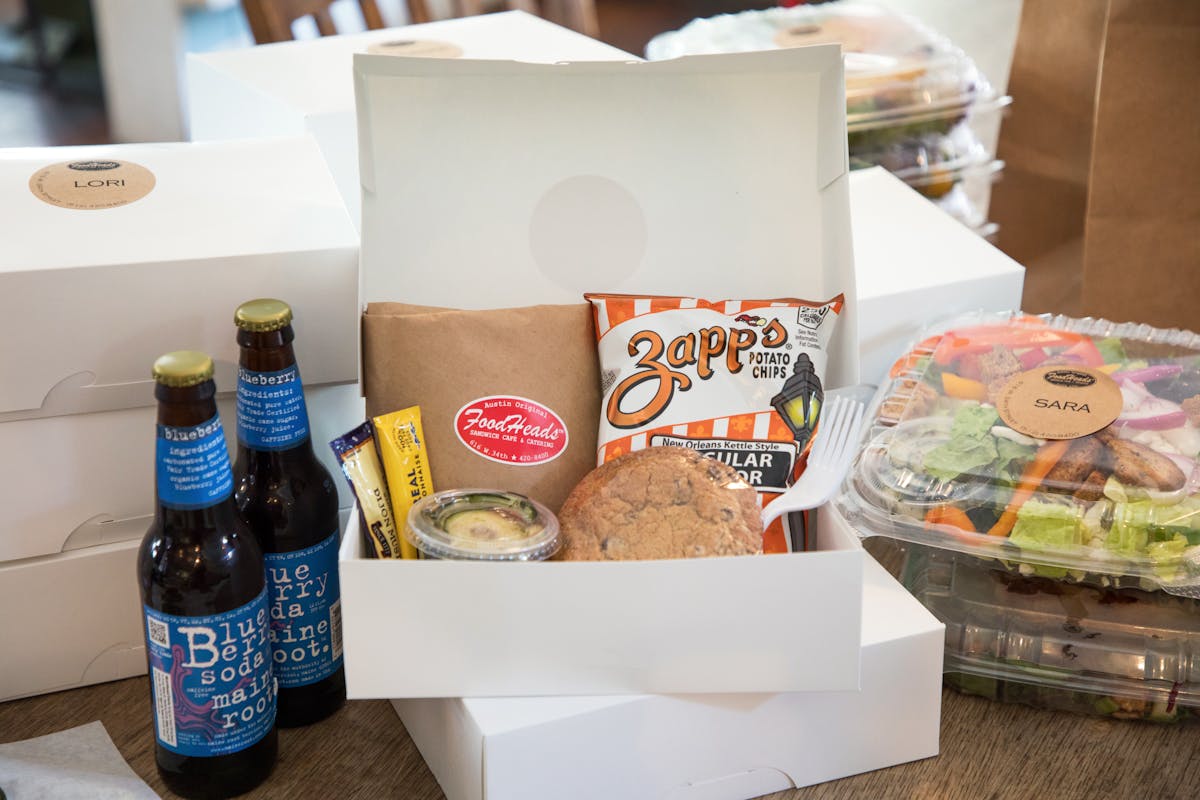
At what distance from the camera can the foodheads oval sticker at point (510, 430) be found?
943 millimetres

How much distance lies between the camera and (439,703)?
843 millimetres

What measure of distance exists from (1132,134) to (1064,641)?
660mm

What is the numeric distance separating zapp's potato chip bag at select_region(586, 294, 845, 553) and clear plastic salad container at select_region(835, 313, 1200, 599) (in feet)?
0.31

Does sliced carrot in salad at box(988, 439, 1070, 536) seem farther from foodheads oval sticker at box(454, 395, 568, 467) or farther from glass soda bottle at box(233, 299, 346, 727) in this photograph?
glass soda bottle at box(233, 299, 346, 727)

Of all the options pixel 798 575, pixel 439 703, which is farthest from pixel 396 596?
pixel 798 575

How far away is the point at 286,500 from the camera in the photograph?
87 cm

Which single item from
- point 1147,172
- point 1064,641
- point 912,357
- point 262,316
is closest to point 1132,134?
point 1147,172

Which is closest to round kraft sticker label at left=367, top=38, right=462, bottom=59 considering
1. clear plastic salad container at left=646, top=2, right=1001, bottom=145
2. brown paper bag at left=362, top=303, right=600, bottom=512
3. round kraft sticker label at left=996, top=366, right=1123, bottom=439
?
clear plastic salad container at left=646, top=2, right=1001, bottom=145

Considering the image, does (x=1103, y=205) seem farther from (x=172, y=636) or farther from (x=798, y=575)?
(x=172, y=636)

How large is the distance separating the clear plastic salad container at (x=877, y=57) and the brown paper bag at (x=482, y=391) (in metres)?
0.83

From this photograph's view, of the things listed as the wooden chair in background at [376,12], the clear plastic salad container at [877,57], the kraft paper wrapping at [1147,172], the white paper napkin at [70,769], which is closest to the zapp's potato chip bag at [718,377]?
the white paper napkin at [70,769]

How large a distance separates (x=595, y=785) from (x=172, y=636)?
0.30 metres

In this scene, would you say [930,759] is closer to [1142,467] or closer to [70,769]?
[1142,467]

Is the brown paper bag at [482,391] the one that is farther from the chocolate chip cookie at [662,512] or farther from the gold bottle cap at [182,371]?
the gold bottle cap at [182,371]
